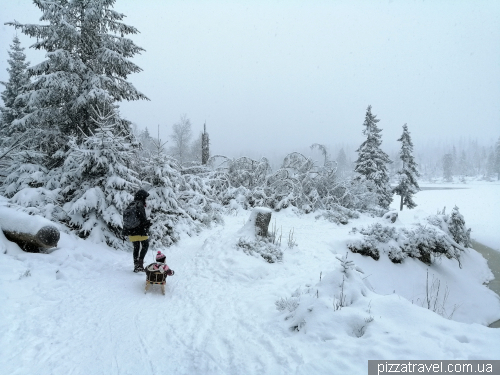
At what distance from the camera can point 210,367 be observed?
2.84m

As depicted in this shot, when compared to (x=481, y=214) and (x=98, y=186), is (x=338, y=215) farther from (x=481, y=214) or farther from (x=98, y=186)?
(x=481, y=214)

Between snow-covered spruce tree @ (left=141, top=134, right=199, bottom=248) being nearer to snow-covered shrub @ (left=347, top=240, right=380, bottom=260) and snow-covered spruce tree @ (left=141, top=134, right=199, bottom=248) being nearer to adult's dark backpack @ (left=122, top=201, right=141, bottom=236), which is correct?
adult's dark backpack @ (left=122, top=201, right=141, bottom=236)

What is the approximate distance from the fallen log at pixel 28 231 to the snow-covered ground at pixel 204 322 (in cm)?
19

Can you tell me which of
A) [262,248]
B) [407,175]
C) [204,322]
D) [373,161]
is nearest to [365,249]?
[262,248]

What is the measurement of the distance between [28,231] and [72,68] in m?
5.13

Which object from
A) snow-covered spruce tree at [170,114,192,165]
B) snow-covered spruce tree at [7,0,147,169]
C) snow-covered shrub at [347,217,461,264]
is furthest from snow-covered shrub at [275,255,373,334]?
snow-covered spruce tree at [170,114,192,165]

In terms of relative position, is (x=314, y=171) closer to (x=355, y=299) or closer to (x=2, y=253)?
(x=355, y=299)

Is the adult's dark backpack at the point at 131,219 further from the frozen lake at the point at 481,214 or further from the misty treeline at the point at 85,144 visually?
the frozen lake at the point at 481,214

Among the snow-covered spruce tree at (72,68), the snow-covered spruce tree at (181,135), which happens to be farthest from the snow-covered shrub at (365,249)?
the snow-covered spruce tree at (181,135)

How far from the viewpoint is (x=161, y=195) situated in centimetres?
832

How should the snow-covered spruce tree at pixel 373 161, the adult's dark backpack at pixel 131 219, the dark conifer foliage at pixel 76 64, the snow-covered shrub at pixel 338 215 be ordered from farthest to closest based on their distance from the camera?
the snow-covered spruce tree at pixel 373 161 → the snow-covered shrub at pixel 338 215 → the dark conifer foliage at pixel 76 64 → the adult's dark backpack at pixel 131 219

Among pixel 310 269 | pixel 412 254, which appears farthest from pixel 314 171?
pixel 310 269

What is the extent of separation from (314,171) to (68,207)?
49.5 feet

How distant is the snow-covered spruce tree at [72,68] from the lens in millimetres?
7695
